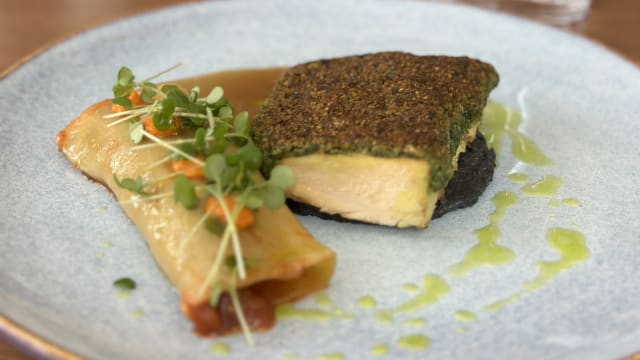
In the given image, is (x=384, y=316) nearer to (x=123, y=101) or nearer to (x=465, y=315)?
(x=465, y=315)

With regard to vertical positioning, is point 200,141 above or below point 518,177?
above

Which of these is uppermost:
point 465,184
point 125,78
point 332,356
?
point 125,78

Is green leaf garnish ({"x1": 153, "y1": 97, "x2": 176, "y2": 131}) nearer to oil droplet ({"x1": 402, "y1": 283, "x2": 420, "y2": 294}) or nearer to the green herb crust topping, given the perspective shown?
the green herb crust topping

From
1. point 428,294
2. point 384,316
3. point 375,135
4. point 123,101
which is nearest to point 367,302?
point 384,316

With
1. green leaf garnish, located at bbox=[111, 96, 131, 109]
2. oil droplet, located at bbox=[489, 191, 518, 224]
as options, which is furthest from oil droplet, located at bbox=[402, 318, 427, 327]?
green leaf garnish, located at bbox=[111, 96, 131, 109]

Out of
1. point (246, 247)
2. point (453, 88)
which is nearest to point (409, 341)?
point (246, 247)

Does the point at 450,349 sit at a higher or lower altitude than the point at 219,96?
lower

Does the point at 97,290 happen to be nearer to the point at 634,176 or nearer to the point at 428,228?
the point at 428,228

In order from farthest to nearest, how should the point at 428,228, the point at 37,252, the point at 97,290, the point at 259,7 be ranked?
the point at 259,7 → the point at 428,228 → the point at 37,252 → the point at 97,290
